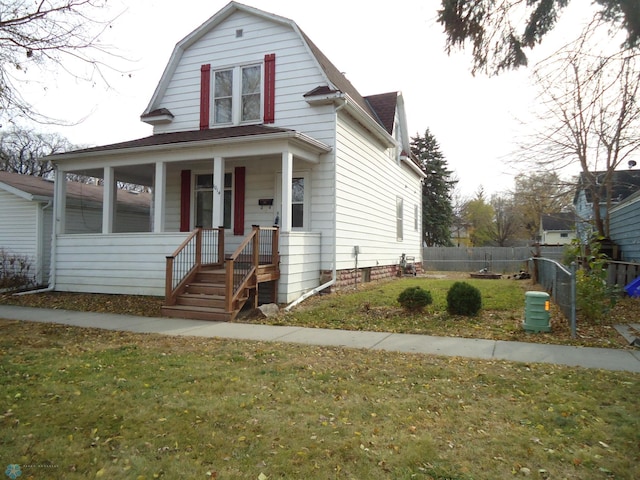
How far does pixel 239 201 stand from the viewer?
12.8 metres

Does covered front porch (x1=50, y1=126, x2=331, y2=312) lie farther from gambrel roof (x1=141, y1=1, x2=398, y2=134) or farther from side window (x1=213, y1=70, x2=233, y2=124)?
gambrel roof (x1=141, y1=1, x2=398, y2=134)

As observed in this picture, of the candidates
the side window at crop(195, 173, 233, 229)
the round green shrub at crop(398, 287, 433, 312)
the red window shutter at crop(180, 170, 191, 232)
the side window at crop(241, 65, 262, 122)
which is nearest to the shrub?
the red window shutter at crop(180, 170, 191, 232)

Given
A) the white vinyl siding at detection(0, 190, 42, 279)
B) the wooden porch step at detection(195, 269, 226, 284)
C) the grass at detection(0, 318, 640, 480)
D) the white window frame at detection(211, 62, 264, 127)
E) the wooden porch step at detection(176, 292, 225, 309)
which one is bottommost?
the grass at detection(0, 318, 640, 480)

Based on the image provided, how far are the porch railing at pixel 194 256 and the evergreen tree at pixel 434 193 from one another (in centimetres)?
3139

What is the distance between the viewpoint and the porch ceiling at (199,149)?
10492 mm

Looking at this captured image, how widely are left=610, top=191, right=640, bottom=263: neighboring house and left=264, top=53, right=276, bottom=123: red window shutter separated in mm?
11480

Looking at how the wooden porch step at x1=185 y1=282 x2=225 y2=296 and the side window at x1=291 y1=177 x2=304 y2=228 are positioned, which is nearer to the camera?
the wooden porch step at x1=185 y1=282 x2=225 y2=296

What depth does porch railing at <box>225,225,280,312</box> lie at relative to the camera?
889cm

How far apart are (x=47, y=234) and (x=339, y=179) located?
36.0 feet

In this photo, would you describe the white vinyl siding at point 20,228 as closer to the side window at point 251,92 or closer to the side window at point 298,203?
the side window at point 251,92

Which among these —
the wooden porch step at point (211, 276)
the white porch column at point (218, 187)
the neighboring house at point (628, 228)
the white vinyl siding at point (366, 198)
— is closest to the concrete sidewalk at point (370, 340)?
the wooden porch step at point (211, 276)

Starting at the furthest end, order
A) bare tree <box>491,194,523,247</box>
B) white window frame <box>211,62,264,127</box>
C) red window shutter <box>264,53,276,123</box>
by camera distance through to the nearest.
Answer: bare tree <box>491,194,523,247</box>, white window frame <box>211,62,264,127</box>, red window shutter <box>264,53,276,123</box>

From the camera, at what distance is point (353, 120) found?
13.3m

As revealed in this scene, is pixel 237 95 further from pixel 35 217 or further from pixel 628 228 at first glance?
pixel 628 228
